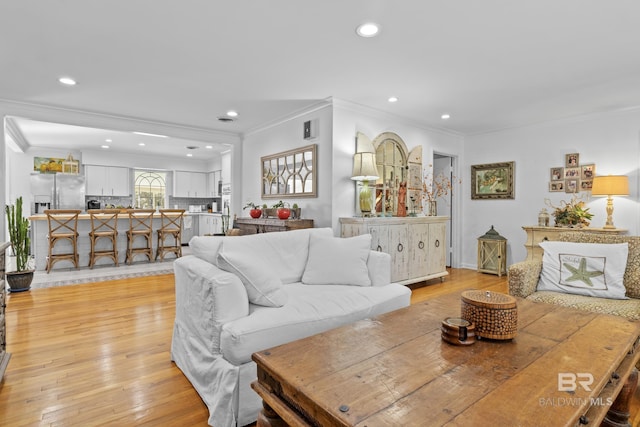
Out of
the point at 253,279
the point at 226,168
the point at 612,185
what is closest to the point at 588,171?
the point at 612,185

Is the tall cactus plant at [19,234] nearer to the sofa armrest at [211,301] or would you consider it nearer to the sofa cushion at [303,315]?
the sofa armrest at [211,301]

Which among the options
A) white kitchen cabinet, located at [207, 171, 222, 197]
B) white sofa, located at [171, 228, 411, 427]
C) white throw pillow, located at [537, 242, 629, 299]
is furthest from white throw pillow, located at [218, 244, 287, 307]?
white kitchen cabinet, located at [207, 171, 222, 197]

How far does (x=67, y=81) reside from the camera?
3.64 metres

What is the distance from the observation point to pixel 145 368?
7.61ft

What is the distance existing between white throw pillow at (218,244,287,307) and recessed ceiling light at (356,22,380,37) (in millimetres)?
1852

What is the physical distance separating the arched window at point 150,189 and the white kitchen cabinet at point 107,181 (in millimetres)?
284

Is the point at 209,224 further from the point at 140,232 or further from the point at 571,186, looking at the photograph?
the point at 571,186

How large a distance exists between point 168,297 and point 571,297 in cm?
395

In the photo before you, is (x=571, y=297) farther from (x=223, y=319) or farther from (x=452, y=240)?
(x=452, y=240)

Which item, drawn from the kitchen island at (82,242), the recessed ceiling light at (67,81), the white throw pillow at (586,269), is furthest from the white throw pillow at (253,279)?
the kitchen island at (82,242)

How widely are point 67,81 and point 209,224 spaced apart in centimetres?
560

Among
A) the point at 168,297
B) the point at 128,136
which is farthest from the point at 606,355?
the point at 128,136

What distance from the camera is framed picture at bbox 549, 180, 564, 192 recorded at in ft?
16.5

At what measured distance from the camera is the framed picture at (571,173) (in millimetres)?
4867
